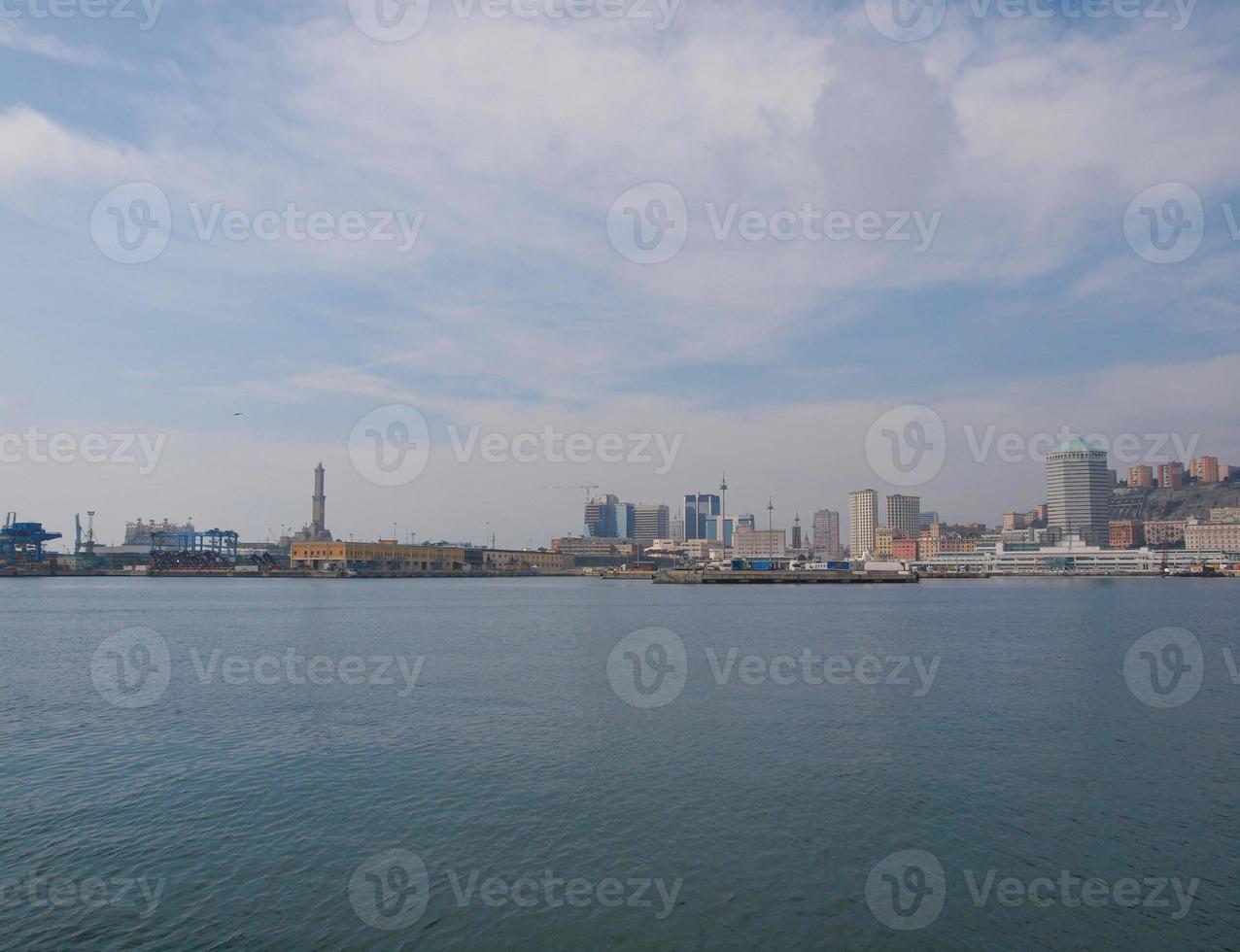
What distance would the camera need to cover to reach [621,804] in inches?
632

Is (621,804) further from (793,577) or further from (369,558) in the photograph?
(369,558)

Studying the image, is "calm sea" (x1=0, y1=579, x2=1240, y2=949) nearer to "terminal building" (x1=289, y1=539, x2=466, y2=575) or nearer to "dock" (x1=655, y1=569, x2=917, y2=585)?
"dock" (x1=655, y1=569, x2=917, y2=585)

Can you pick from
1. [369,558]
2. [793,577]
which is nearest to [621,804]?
[793,577]

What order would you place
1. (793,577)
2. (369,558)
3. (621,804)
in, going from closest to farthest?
(621,804) → (793,577) → (369,558)

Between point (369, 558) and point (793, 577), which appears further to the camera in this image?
point (369, 558)

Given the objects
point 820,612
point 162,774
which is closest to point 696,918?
point 162,774

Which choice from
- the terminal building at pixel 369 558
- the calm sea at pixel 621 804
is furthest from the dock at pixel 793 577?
the calm sea at pixel 621 804

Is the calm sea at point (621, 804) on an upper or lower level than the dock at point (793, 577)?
upper

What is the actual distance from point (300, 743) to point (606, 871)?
11320 mm

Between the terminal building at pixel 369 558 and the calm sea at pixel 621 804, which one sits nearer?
the calm sea at pixel 621 804

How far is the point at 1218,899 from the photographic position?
1209cm

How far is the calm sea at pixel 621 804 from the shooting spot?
1148cm

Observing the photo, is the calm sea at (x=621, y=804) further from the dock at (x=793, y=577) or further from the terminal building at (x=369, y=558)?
the terminal building at (x=369, y=558)

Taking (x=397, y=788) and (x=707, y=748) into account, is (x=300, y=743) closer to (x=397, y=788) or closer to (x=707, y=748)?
(x=397, y=788)
